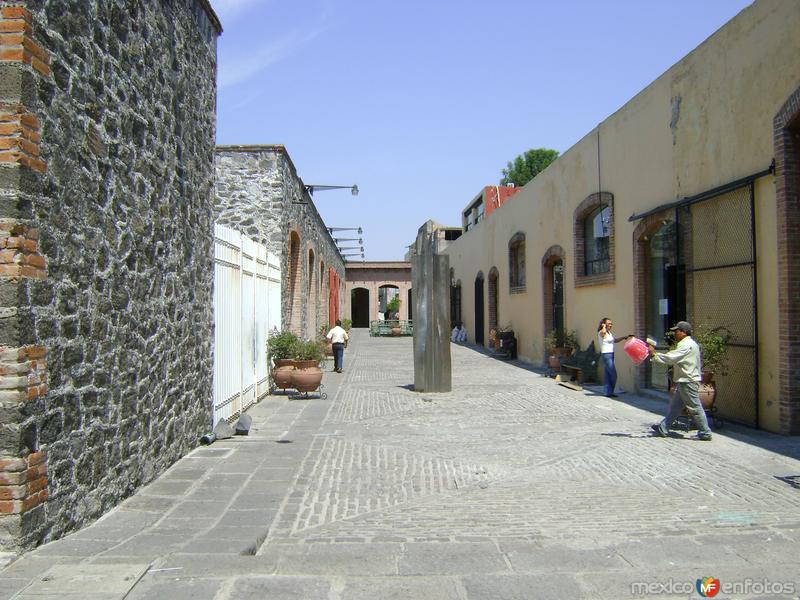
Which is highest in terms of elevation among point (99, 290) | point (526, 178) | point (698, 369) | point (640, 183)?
point (526, 178)

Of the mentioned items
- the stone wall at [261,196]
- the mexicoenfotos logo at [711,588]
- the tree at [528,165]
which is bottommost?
the mexicoenfotos logo at [711,588]

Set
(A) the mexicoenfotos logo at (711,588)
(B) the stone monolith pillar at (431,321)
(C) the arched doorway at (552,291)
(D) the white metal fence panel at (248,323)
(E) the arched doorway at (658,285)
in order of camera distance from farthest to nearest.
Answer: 1. (C) the arched doorway at (552,291)
2. (B) the stone monolith pillar at (431,321)
3. (E) the arched doorway at (658,285)
4. (D) the white metal fence panel at (248,323)
5. (A) the mexicoenfotos logo at (711,588)

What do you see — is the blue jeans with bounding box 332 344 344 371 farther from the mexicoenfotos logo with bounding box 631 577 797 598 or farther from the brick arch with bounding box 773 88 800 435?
the mexicoenfotos logo with bounding box 631 577 797 598

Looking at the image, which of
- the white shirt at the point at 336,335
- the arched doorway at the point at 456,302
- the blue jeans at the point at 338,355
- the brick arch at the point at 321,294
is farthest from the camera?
the arched doorway at the point at 456,302

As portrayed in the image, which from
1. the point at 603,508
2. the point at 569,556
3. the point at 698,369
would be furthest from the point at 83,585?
the point at 698,369

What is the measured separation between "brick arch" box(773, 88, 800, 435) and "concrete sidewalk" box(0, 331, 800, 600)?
60 centimetres

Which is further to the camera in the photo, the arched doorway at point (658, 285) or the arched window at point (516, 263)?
the arched window at point (516, 263)

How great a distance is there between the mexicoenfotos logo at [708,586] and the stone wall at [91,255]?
379cm

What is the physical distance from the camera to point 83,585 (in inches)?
140

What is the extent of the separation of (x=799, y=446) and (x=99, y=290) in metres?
7.07

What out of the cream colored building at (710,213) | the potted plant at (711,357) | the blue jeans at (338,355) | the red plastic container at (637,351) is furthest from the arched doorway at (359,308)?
the red plastic container at (637,351)

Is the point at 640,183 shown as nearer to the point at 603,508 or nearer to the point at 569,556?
the point at 603,508

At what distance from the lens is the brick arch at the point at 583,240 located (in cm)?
→ 1284

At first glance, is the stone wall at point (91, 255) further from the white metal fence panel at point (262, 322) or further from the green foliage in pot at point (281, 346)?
the green foliage in pot at point (281, 346)
